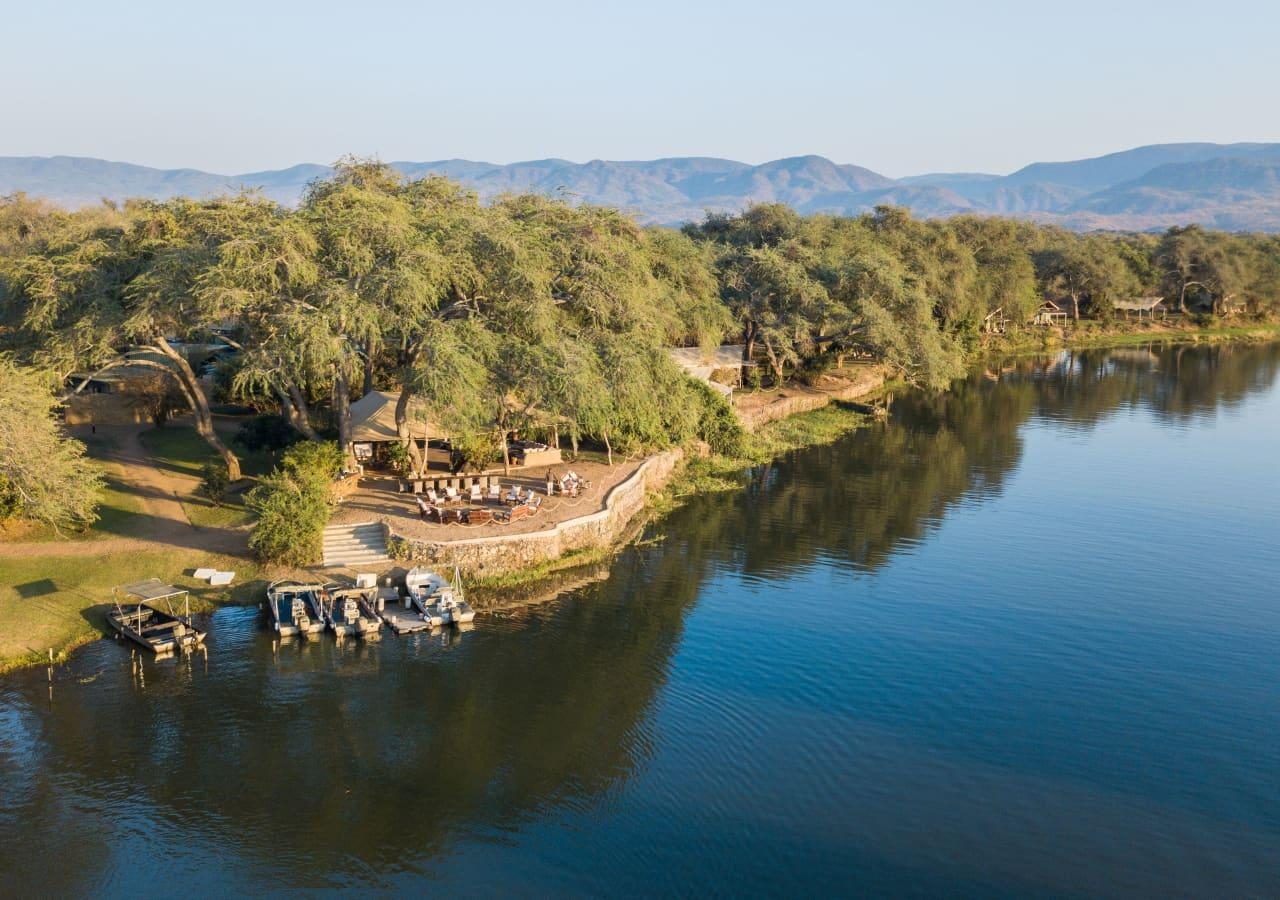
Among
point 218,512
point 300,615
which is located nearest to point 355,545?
point 300,615

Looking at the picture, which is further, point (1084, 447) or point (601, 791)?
point (1084, 447)

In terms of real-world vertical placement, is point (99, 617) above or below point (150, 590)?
below

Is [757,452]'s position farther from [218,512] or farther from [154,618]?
[154,618]

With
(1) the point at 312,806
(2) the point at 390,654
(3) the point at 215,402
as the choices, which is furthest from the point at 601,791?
(3) the point at 215,402

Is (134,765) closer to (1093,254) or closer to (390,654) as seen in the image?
(390,654)

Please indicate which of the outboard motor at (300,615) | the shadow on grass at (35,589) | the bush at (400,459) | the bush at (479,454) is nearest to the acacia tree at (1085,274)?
the bush at (479,454)
